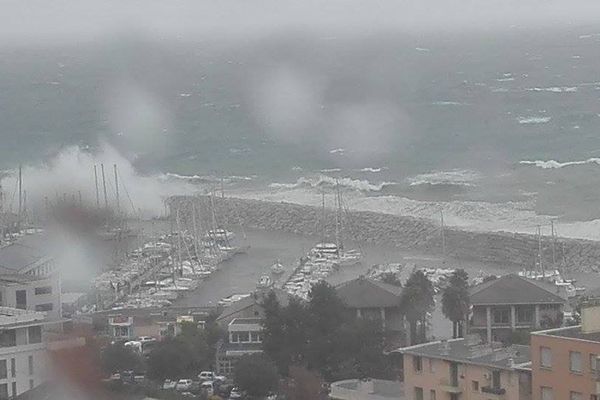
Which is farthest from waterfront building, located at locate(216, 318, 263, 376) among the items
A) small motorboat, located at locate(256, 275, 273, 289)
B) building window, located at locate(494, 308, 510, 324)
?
small motorboat, located at locate(256, 275, 273, 289)

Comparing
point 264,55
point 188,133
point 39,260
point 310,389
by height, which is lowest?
point 310,389

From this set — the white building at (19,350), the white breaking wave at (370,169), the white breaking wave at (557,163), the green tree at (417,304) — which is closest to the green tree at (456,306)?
the green tree at (417,304)

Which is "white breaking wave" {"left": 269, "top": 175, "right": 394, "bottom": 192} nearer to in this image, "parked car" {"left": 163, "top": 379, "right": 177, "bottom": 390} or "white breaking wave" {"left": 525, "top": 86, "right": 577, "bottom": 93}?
"white breaking wave" {"left": 525, "top": 86, "right": 577, "bottom": 93}

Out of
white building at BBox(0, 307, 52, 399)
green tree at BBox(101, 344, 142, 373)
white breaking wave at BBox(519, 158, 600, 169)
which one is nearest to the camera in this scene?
white building at BBox(0, 307, 52, 399)

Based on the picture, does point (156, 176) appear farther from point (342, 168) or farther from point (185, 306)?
point (185, 306)

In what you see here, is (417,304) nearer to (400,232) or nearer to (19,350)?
(19,350)

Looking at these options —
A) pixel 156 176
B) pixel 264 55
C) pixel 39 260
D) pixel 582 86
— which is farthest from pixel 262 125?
pixel 39 260
